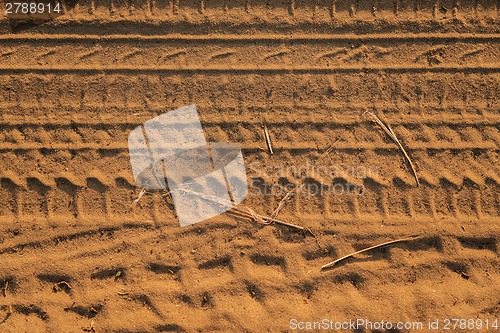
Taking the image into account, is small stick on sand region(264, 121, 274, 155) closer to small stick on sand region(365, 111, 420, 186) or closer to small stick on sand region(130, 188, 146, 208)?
small stick on sand region(365, 111, 420, 186)

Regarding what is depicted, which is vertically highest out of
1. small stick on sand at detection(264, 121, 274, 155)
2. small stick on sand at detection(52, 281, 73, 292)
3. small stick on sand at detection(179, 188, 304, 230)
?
small stick on sand at detection(264, 121, 274, 155)

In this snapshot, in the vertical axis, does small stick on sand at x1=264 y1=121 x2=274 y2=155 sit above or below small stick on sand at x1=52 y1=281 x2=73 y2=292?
above

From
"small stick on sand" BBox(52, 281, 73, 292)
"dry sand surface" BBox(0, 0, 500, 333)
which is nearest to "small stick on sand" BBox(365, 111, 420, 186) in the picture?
"dry sand surface" BBox(0, 0, 500, 333)

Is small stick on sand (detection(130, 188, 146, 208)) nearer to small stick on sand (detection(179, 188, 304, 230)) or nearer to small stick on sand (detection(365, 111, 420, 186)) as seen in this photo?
small stick on sand (detection(179, 188, 304, 230))

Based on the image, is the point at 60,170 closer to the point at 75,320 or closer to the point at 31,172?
the point at 31,172

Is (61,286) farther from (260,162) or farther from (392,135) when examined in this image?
(392,135)

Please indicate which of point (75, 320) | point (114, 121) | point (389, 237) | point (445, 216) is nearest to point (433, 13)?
point (445, 216)

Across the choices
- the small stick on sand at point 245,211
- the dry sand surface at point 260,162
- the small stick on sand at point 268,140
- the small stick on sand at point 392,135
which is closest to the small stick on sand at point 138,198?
the dry sand surface at point 260,162

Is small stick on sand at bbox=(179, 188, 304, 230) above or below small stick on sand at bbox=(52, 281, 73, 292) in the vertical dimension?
above

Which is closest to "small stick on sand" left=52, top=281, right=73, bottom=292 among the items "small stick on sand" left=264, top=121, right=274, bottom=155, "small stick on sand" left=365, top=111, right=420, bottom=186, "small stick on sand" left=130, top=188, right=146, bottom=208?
"small stick on sand" left=130, top=188, right=146, bottom=208
